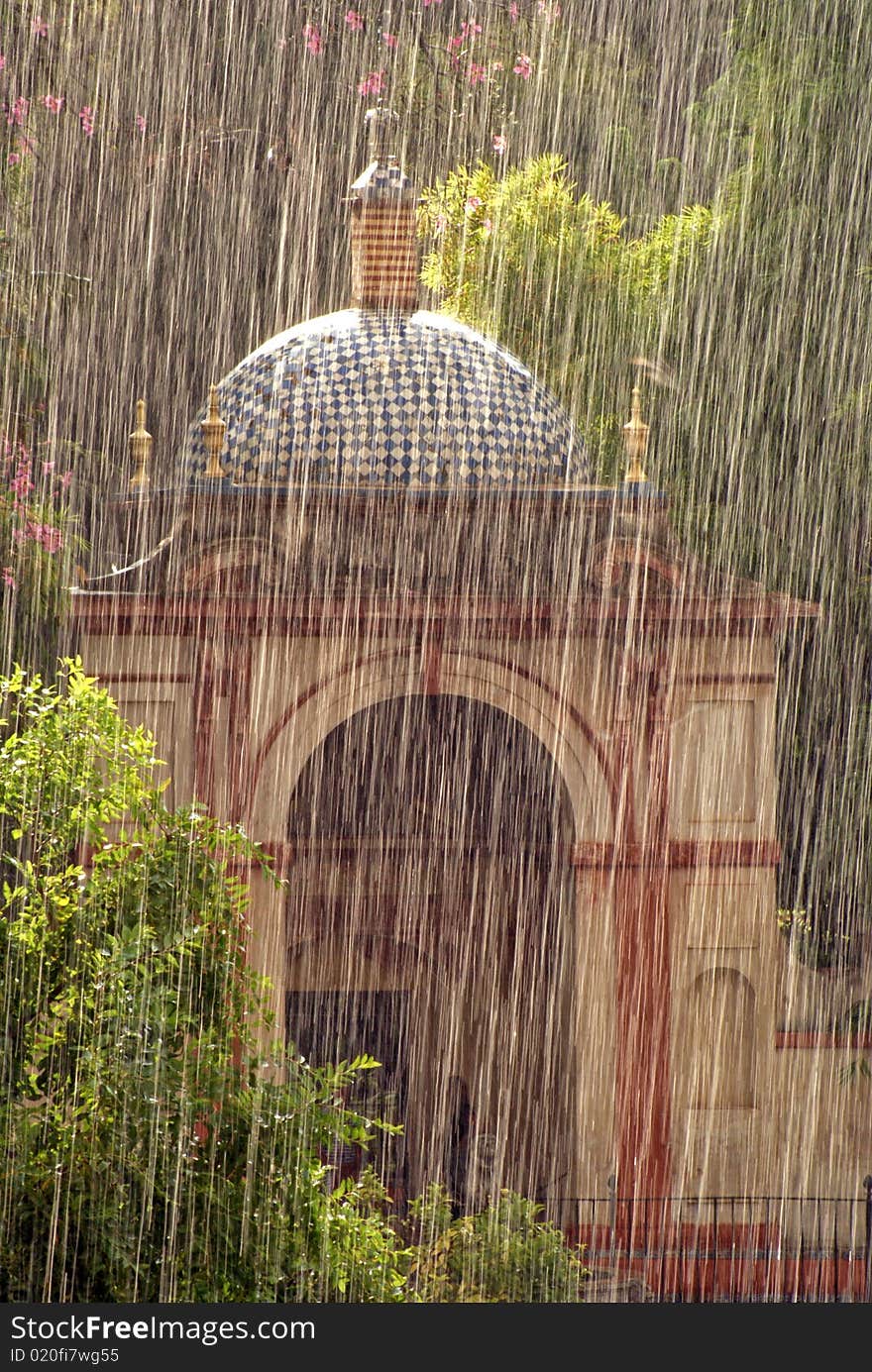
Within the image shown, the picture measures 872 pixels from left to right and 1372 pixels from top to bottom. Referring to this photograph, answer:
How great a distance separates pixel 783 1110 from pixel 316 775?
15.1ft

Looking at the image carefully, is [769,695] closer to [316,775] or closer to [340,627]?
[340,627]

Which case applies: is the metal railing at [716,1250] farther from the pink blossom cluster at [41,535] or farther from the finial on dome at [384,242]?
the finial on dome at [384,242]

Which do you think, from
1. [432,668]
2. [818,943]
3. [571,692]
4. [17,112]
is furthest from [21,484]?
[818,943]

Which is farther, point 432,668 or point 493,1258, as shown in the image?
point 432,668

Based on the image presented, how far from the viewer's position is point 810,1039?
12.3m

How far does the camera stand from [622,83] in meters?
23.2

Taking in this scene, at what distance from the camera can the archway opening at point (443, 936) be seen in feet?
45.9

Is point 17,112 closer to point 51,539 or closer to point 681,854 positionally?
point 51,539

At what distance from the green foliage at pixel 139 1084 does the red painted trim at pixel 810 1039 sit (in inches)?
254

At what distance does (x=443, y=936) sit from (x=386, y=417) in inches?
168

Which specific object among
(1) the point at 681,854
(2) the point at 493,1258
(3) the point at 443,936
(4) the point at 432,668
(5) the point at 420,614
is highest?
(5) the point at 420,614

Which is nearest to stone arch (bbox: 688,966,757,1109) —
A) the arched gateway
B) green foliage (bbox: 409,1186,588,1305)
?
the arched gateway

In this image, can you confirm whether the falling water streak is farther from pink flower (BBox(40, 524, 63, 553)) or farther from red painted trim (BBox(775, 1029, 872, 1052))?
Answer: pink flower (BBox(40, 524, 63, 553))

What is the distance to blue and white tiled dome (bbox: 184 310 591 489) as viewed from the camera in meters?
13.4
